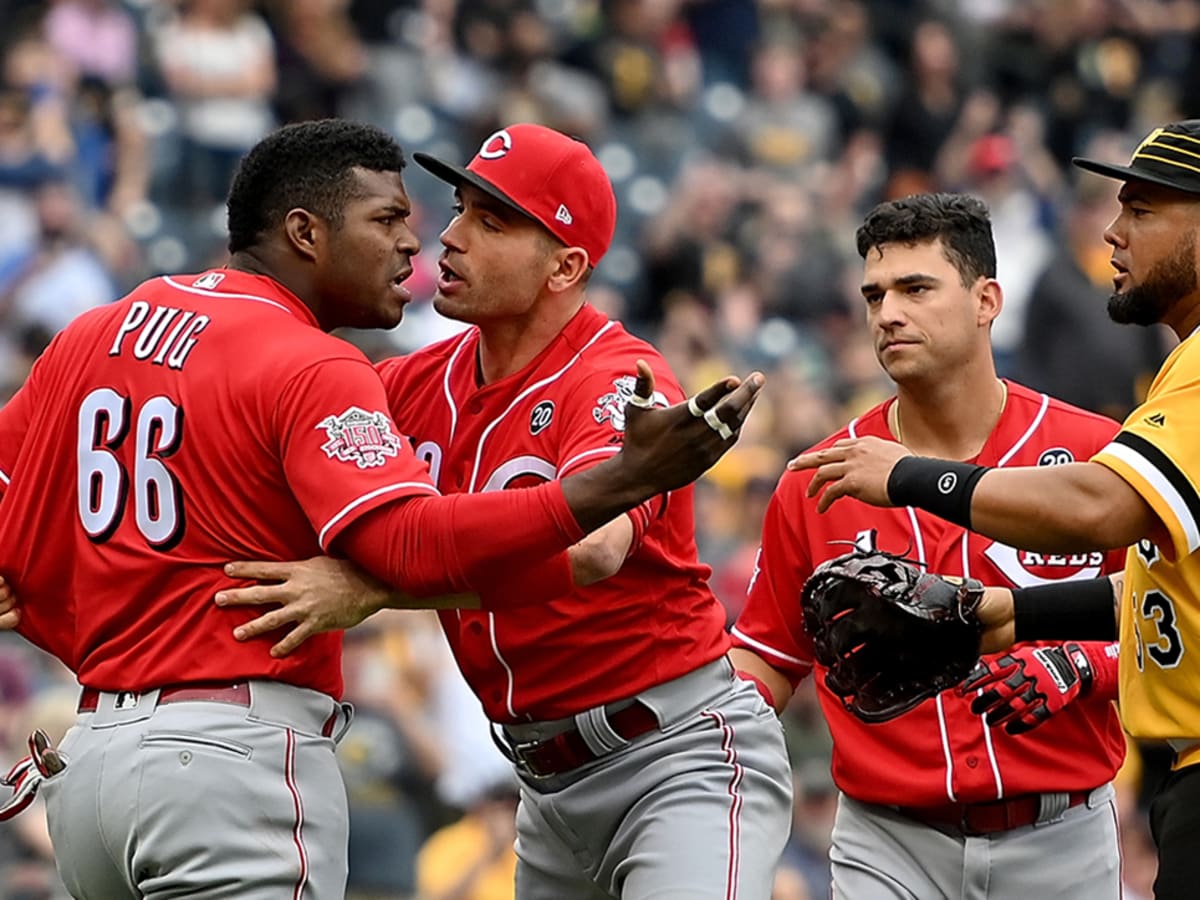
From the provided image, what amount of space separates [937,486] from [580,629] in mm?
1040

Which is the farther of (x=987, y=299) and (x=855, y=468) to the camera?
(x=987, y=299)

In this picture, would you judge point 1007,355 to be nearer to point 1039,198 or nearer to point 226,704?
point 1039,198

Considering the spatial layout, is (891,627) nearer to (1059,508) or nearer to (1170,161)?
(1059,508)

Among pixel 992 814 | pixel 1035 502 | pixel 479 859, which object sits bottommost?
pixel 479 859

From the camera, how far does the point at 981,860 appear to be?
518cm

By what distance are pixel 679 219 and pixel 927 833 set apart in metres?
8.37

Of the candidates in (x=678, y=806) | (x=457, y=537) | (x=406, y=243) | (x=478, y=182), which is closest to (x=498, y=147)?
(x=478, y=182)

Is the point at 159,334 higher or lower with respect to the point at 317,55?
lower

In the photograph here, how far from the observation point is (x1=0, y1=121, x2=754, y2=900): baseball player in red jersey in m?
4.26

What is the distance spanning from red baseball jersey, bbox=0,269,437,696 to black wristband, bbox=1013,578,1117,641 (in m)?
1.55

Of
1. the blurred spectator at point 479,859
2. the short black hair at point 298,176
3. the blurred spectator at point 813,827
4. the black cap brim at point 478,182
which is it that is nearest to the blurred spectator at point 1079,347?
the blurred spectator at point 813,827

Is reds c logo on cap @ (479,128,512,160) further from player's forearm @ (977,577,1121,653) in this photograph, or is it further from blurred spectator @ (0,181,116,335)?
blurred spectator @ (0,181,116,335)

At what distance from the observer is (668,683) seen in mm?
5062

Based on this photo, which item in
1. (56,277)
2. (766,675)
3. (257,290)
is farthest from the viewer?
(56,277)
